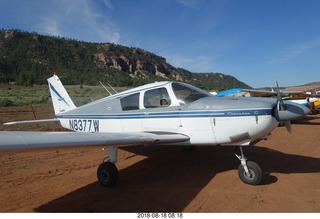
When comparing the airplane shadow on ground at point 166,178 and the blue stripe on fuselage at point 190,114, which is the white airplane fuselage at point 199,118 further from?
the airplane shadow on ground at point 166,178

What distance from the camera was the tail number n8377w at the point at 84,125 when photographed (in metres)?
7.21

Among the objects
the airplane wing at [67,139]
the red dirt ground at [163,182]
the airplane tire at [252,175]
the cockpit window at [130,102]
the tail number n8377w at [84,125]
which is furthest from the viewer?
the tail number n8377w at [84,125]

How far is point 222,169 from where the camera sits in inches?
246

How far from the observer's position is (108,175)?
522cm

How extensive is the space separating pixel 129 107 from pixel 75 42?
112 meters

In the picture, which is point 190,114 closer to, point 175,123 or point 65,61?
point 175,123

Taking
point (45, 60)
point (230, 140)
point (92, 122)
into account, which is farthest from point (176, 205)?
point (45, 60)

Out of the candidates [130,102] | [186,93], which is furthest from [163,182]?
[130,102]

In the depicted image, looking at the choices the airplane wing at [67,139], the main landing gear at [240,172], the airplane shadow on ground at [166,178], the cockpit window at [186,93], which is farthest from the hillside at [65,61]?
the airplane wing at [67,139]

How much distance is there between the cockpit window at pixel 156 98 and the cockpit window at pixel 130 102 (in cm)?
26

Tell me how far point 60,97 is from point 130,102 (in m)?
4.07

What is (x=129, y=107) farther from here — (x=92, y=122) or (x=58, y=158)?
(x=58, y=158)

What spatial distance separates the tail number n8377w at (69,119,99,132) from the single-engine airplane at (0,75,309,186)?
15.5 inches

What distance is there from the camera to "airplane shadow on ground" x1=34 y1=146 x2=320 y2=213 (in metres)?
4.30
